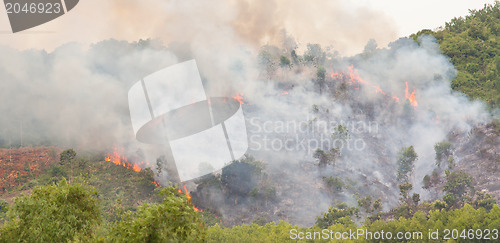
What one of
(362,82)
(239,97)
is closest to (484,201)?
(362,82)

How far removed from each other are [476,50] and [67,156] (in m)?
80.2

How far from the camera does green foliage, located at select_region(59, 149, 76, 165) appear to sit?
68.3m

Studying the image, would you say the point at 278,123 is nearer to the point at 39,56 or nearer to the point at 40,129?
the point at 40,129

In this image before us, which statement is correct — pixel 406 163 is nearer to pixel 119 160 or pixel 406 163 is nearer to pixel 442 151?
pixel 442 151

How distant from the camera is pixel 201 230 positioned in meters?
18.8

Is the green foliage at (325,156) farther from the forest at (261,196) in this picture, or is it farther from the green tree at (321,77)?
the green tree at (321,77)

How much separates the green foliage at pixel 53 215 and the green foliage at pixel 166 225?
520cm

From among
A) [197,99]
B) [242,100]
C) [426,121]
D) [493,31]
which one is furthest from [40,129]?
[493,31]

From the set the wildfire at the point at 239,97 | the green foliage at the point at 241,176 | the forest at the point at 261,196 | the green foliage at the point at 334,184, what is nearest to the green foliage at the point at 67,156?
the forest at the point at 261,196

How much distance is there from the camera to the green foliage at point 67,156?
2689 inches

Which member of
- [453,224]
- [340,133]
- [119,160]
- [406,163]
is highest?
[119,160]

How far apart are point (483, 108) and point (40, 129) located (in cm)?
7606

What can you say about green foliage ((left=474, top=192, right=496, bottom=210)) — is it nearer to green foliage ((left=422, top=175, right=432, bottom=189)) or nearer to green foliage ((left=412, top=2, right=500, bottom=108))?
green foliage ((left=422, top=175, right=432, bottom=189))

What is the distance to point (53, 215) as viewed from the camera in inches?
894
